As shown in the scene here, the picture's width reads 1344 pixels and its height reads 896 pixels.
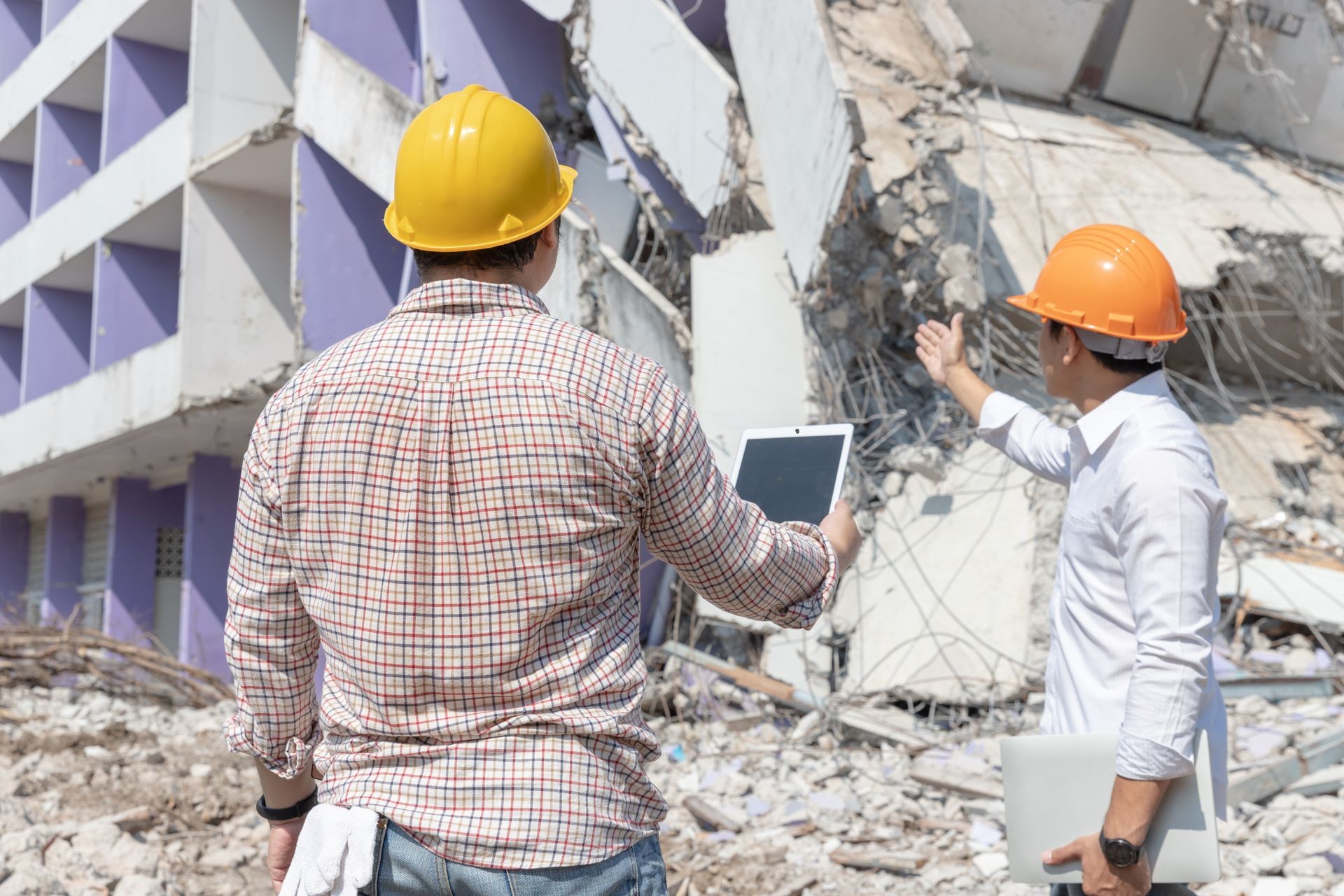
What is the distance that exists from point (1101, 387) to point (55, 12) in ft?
53.7

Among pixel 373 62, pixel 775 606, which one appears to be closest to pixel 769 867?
pixel 775 606

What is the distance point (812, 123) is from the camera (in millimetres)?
4902

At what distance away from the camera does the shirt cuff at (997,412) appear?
252 cm

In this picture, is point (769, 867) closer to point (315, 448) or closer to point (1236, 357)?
point (315, 448)

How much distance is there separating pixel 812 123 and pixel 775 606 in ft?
12.6

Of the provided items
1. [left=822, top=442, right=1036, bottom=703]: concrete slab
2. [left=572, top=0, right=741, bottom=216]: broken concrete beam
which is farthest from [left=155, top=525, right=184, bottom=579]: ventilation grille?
[left=822, top=442, right=1036, bottom=703]: concrete slab

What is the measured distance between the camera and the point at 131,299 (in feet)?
42.2

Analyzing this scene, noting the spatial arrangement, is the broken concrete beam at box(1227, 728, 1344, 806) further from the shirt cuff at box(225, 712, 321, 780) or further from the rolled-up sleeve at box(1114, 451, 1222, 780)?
the shirt cuff at box(225, 712, 321, 780)

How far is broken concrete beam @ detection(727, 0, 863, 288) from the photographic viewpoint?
4719 mm

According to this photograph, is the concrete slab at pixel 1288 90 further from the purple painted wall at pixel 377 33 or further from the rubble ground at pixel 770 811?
the purple painted wall at pixel 377 33

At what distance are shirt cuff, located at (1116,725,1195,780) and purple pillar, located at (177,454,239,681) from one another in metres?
10.8

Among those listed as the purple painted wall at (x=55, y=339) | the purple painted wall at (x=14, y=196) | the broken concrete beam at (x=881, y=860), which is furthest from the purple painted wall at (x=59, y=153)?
the broken concrete beam at (x=881, y=860)

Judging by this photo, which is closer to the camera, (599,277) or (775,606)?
(775,606)

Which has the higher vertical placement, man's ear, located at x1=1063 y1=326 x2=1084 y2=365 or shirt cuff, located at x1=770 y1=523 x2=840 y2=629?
man's ear, located at x1=1063 y1=326 x2=1084 y2=365
